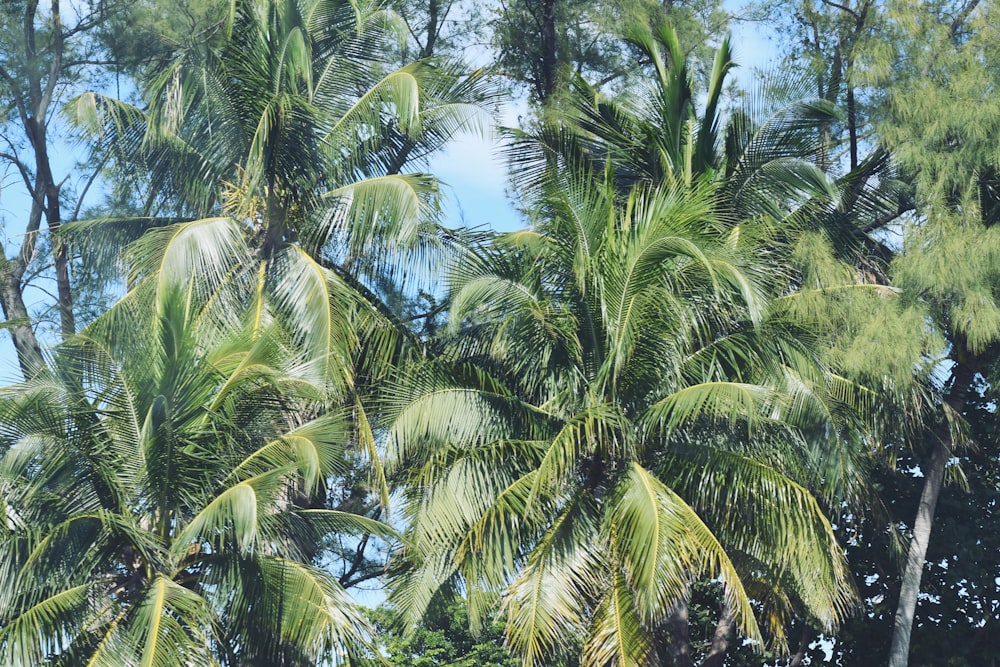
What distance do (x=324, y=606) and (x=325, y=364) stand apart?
285cm

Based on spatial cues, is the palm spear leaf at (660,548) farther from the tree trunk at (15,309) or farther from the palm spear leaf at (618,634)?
the tree trunk at (15,309)

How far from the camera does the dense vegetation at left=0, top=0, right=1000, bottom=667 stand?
10703 mm

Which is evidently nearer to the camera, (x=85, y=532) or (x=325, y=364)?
(x=85, y=532)

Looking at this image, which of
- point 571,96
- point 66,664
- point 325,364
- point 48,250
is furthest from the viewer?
point 48,250

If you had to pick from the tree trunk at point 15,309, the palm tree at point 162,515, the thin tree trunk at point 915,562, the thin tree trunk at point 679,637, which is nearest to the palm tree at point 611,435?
the thin tree trunk at point 679,637

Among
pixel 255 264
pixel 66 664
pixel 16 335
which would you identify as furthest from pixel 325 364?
pixel 16 335

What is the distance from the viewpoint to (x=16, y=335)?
1634cm

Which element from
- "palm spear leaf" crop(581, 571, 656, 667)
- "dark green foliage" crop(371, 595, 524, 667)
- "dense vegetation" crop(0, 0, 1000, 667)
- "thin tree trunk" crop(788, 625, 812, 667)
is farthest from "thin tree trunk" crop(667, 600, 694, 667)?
"dark green foliage" crop(371, 595, 524, 667)

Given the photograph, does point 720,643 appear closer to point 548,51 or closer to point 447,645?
point 447,645

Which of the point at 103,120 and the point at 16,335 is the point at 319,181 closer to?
the point at 103,120

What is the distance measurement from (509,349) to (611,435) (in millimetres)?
1550

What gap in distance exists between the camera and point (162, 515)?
1084 cm

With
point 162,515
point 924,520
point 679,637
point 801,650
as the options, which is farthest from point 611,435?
point 801,650

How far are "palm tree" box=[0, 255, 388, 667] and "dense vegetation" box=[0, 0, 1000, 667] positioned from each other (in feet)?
0.11
